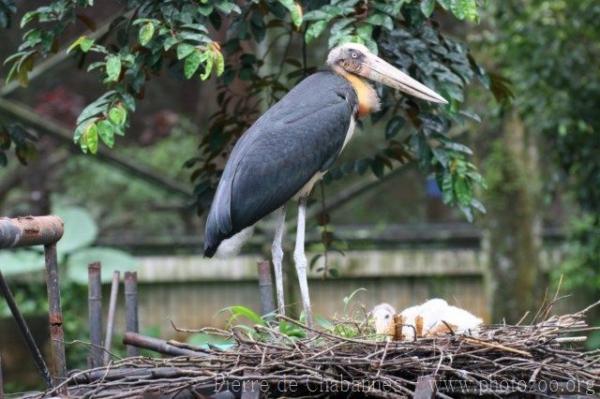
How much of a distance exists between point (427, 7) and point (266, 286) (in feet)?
4.69

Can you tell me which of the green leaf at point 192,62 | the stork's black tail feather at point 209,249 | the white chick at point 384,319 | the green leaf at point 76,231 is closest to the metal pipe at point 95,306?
the stork's black tail feather at point 209,249

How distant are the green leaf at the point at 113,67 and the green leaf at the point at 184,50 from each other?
27 cm

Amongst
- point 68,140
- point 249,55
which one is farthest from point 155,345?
point 68,140

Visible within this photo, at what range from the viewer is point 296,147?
17.7 feet

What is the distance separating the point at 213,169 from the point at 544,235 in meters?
6.82

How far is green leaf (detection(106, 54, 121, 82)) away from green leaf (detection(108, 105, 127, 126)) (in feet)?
0.43

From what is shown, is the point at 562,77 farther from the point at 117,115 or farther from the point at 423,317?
the point at 117,115

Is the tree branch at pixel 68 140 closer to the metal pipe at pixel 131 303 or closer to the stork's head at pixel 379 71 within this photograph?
the stork's head at pixel 379 71

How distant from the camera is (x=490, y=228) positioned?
10680 mm

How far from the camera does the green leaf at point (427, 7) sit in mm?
5426

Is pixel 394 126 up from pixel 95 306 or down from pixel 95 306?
up

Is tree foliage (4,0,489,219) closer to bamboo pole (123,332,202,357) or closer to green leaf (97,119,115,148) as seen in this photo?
green leaf (97,119,115,148)

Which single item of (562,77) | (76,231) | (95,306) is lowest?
(95,306)

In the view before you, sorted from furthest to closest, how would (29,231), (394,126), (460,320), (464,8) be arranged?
(394,126)
(464,8)
(460,320)
(29,231)
